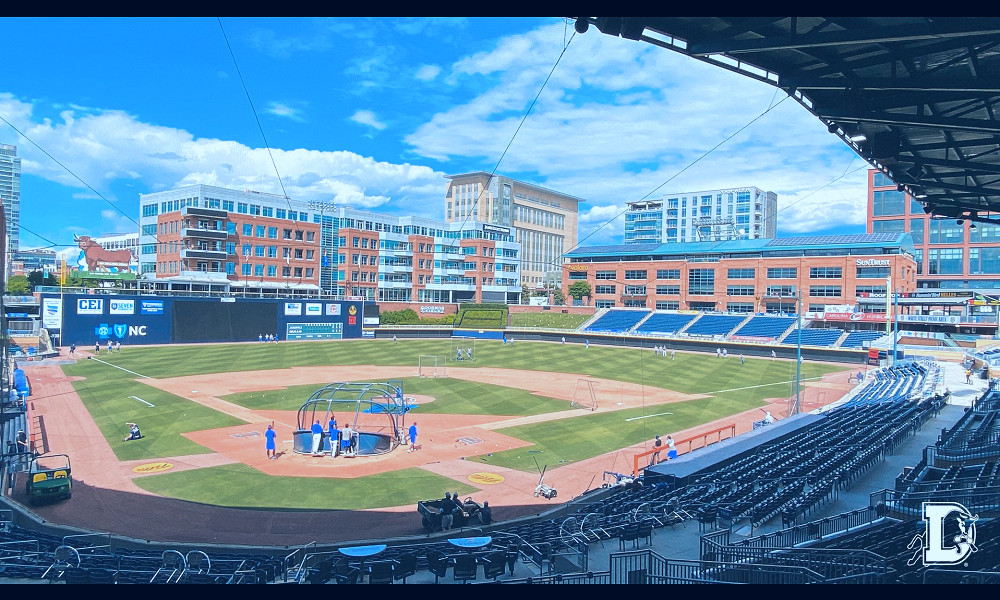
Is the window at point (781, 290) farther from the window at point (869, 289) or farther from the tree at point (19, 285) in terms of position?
the tree at point (19, 285)

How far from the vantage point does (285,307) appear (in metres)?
72.1

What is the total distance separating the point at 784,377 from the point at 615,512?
3935 centimetres

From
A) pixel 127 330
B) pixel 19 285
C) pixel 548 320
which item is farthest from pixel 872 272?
pixel 19 285

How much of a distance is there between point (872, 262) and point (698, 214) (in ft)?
235

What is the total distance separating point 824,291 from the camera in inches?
3125

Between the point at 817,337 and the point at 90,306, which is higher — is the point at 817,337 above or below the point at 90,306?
below

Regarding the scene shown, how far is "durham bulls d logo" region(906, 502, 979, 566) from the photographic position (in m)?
9.08

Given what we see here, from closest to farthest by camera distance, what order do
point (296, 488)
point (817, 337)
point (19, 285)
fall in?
point (296, 488) < point (817, 337) < point (19, 285)

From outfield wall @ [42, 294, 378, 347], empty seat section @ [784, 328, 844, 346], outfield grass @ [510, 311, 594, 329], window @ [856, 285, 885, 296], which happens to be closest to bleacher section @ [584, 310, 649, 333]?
outfield grass @ [510, 311, 594, 329]

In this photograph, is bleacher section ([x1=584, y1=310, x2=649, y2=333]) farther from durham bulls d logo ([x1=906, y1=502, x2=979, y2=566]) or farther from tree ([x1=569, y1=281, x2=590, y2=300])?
→ durham bulls d logo ([x1=906, y1=502, x2=979, y2=566])

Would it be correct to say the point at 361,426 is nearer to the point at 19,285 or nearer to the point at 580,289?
the point at 19,285

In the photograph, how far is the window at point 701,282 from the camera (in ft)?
293

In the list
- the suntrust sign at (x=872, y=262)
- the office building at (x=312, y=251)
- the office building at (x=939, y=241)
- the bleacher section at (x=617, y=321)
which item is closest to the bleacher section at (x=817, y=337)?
the suntrust sign at (x=872, y=262)
